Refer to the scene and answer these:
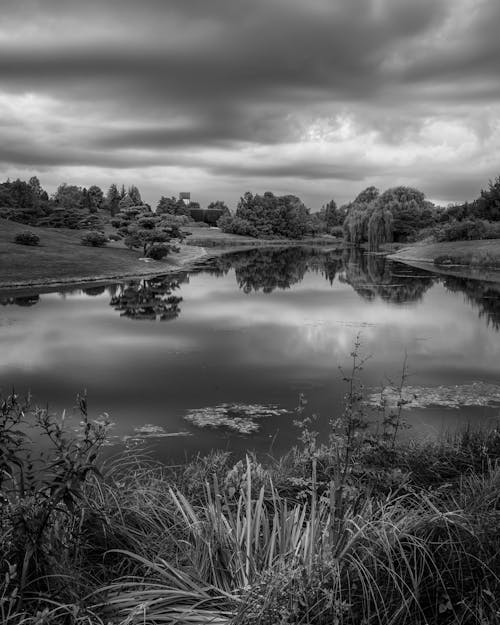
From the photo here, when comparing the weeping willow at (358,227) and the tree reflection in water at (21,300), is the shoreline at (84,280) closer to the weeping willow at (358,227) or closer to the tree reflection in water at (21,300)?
the tree reflection in water at (21,300)

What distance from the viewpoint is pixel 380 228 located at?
315ft

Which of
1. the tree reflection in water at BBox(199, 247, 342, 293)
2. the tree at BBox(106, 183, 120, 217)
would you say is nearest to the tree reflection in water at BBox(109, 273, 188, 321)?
the tree reflection in water at BBox(199, 247, 342, 293)

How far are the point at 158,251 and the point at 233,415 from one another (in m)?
43.8

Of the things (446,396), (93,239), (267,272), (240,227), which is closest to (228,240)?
(240,227)

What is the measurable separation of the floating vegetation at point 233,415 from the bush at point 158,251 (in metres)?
42.7

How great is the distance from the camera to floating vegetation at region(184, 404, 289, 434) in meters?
11.3

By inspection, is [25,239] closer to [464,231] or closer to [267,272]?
[267,272]

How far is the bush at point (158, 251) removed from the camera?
53.8 m

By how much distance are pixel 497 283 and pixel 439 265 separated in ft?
71.1

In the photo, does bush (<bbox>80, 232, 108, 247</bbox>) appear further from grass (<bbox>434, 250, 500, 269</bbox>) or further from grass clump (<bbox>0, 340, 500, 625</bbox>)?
grass clump (<bbox>0, 340, 500, 625</bbox>)

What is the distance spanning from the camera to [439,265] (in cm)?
6331

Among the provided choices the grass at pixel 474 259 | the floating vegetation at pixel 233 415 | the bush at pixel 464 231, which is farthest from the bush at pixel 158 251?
the floating vegetation at pixel 233 415

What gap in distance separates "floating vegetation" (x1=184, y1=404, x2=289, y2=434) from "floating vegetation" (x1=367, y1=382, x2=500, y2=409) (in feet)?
8.18

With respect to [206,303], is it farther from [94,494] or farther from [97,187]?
[97,187]
